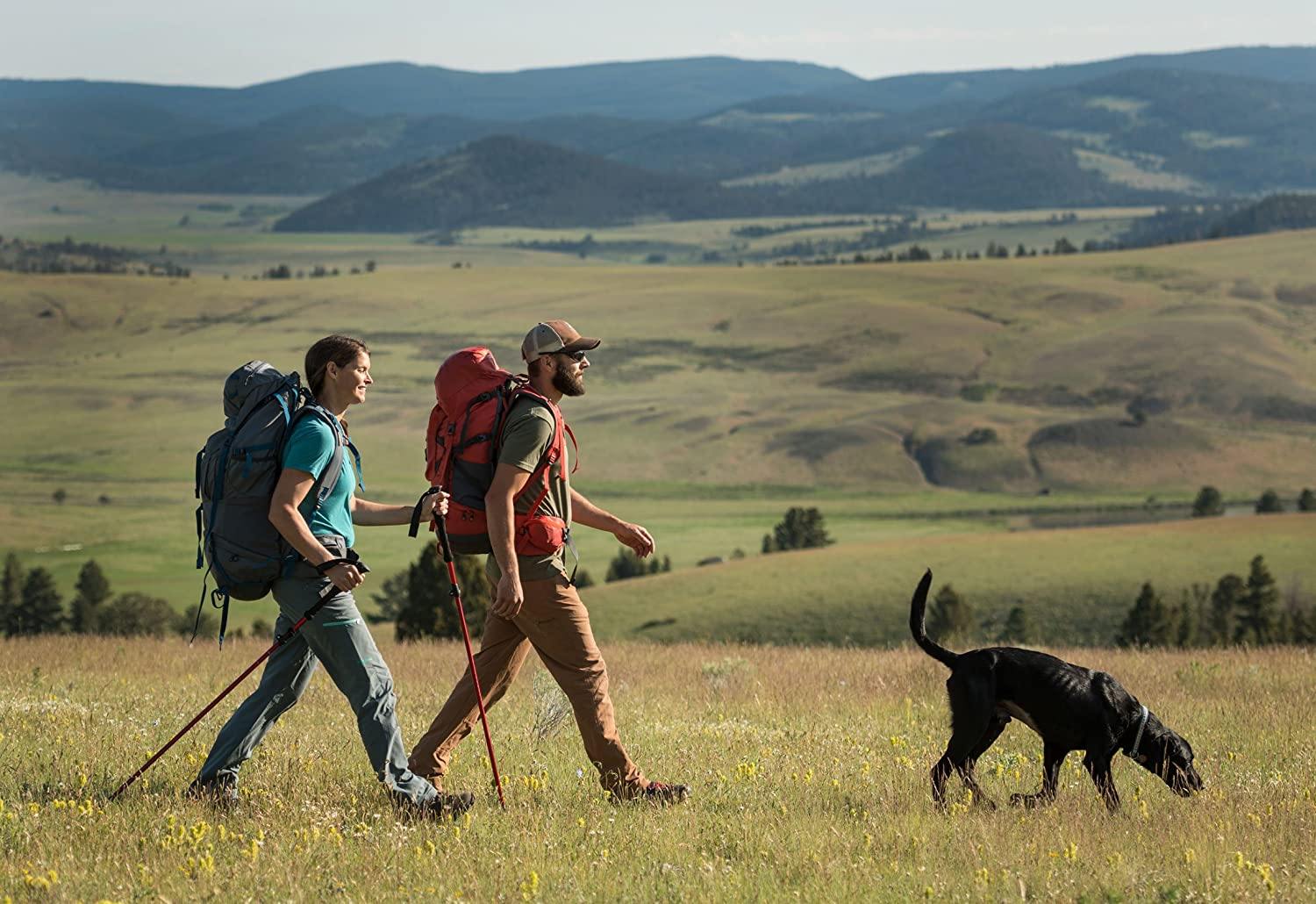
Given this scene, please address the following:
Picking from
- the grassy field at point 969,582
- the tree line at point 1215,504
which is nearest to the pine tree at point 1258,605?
the grassy field at point 969,582

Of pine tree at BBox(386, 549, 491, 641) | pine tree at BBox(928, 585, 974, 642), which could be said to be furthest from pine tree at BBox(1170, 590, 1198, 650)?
pine tree at BBox(386, 549, 491, 641)

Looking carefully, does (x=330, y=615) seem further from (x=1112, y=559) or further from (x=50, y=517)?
(x=50, y=517)

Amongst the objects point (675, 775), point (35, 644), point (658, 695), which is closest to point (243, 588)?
point (675, 775)

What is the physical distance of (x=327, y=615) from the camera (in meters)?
7.34

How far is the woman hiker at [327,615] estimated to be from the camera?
23.4ft

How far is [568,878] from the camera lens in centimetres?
641

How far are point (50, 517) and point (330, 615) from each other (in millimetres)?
167969

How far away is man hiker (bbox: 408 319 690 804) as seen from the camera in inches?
288

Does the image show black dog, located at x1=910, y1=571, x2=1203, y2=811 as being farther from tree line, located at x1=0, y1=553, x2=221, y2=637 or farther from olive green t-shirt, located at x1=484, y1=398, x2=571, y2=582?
tree line, located at x1=0, y1=553, x2=221, y2=637

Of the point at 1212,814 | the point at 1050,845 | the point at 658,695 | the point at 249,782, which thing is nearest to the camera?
the point at 1050,845

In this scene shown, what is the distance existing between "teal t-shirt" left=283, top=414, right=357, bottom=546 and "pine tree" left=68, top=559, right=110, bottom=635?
82272 mm

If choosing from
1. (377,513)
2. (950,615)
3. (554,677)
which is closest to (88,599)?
(950,615)

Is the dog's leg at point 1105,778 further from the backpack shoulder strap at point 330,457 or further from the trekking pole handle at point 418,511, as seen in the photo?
the backpack shoulder strap at point 330,457

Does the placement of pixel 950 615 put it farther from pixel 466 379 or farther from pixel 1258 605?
pixel 466 379
